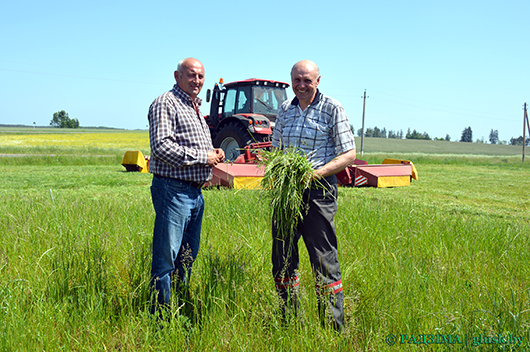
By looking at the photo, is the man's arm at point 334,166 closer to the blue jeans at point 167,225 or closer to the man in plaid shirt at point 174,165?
the man in plaid shirt at point 174,165

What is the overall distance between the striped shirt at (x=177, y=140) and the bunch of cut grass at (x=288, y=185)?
1.45 feet

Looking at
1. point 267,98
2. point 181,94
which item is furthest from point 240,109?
point 181,94

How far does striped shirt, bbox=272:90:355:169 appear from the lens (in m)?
2.46

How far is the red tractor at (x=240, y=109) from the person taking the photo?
32.3 ft

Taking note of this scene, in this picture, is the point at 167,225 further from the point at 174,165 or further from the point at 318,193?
the point at 318,193

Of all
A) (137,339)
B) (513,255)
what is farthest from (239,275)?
(513,255)

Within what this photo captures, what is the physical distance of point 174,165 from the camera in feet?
7.63

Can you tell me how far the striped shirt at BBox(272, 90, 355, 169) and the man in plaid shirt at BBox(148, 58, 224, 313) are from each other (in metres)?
0.56

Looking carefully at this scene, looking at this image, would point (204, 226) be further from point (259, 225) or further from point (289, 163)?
point (289, 163)

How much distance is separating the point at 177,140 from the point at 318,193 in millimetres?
972

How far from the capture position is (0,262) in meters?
3.04

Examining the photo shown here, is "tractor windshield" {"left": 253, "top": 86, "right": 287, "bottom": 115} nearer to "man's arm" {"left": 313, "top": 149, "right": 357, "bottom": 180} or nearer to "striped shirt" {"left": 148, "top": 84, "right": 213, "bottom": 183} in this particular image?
"striped shirt" {"left": 148, "top": 84, "right": 213, "bottom": 183}

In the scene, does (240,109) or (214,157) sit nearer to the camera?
(214,157)

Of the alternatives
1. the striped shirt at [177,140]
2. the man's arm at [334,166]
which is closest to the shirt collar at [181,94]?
the striped shirt at [177,140]
